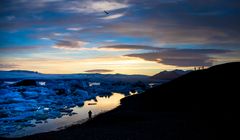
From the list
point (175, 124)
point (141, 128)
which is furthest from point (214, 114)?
point (141, 128)

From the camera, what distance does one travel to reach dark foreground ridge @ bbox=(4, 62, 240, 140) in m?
16.7

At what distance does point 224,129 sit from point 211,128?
0.94 meters

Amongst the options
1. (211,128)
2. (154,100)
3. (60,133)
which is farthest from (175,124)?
(154,100)

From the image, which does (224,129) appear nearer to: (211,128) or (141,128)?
(211,128)

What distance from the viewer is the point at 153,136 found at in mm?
16141

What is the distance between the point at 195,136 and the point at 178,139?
1.31 m

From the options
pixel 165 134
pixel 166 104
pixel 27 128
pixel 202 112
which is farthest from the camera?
pixel 166 104

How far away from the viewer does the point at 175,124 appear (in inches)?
784

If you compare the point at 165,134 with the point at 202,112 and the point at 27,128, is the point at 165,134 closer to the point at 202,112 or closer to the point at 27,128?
the point at 202,112

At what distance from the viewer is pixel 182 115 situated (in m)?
25.1

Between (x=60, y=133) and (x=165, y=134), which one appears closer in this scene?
(x=165, y=134)

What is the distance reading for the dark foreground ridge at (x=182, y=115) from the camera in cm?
1667

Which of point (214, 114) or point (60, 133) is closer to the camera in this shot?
point (60, 133)

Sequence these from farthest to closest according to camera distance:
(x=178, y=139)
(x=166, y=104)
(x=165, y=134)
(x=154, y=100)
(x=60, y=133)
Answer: (x=154, y=100), (x=166, y=104), (x=60, y=133), (x=165, y=134), (x=178, y=139)
